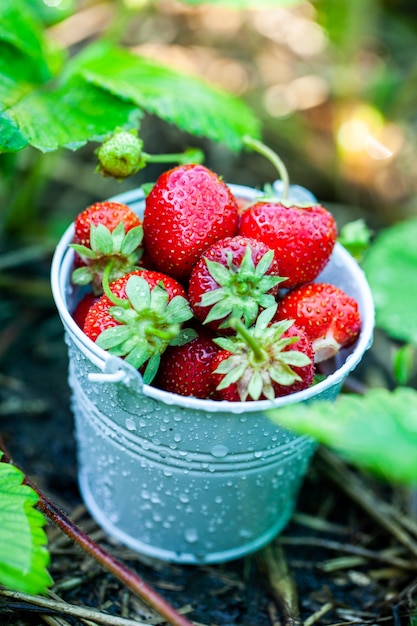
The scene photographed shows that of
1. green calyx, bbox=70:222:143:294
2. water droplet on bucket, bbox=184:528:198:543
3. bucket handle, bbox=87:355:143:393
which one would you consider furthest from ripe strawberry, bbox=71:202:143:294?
water droplet on bucket, bbox=184:528:198:543

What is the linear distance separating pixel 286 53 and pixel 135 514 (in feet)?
6.53

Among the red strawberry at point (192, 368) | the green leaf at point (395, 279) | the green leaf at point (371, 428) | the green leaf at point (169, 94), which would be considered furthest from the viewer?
the green leaf at point (395, 279)

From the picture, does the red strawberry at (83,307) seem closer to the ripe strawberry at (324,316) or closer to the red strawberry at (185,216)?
the red strawberry at (185,216)

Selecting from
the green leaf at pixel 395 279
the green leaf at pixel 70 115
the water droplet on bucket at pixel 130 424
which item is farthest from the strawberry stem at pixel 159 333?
the green leaf at pixel 395 279

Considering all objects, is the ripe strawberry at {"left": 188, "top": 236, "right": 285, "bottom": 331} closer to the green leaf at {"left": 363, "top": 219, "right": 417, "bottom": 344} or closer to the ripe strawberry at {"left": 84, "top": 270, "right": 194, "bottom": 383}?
the ripe strawberry at {"left": 84, "top": 270, "right": 194, "bottom": 383}

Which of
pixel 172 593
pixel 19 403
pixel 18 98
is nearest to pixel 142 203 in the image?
pixel 18 98

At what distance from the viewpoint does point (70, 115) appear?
4.54 feet

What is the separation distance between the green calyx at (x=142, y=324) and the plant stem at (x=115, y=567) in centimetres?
26

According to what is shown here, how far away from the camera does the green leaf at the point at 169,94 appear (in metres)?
1.44

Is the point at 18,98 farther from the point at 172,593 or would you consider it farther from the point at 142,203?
the point at 172,593

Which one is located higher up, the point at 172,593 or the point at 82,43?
the point at 82,43

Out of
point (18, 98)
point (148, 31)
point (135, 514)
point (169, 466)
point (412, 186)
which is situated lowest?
point (412, 186)

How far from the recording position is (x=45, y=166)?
81.5 inches

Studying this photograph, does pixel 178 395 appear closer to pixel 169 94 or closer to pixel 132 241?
pixel 132 241
